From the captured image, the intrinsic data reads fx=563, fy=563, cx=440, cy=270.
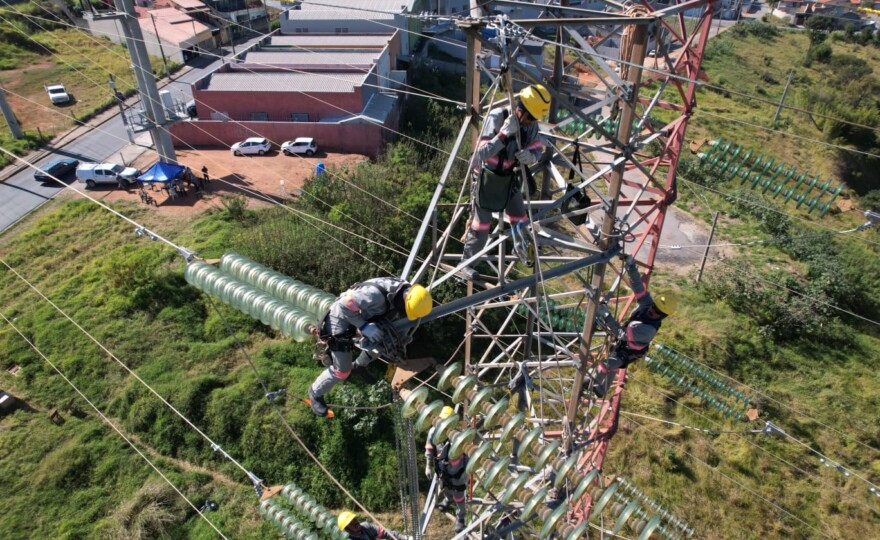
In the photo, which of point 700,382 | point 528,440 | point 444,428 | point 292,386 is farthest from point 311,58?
point 528,440

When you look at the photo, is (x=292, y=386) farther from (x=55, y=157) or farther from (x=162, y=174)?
(x=55, y=157)

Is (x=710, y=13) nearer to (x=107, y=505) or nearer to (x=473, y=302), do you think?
(x=473, y=302)

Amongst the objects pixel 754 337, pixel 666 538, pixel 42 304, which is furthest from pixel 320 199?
pixel 754 337

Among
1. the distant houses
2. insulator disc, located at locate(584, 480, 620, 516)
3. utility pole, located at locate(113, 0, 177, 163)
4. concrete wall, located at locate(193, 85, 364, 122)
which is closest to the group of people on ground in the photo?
insulator disc, located at locate(584, 480, 620, 516)

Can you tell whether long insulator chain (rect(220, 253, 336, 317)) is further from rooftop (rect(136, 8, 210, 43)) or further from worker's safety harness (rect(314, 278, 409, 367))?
rooftop (rect(136, 8, 210, 43))

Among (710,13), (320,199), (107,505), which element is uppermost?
(710,13)

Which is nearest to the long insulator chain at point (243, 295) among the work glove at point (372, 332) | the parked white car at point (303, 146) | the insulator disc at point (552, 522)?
the work glove at point (372, 332)
